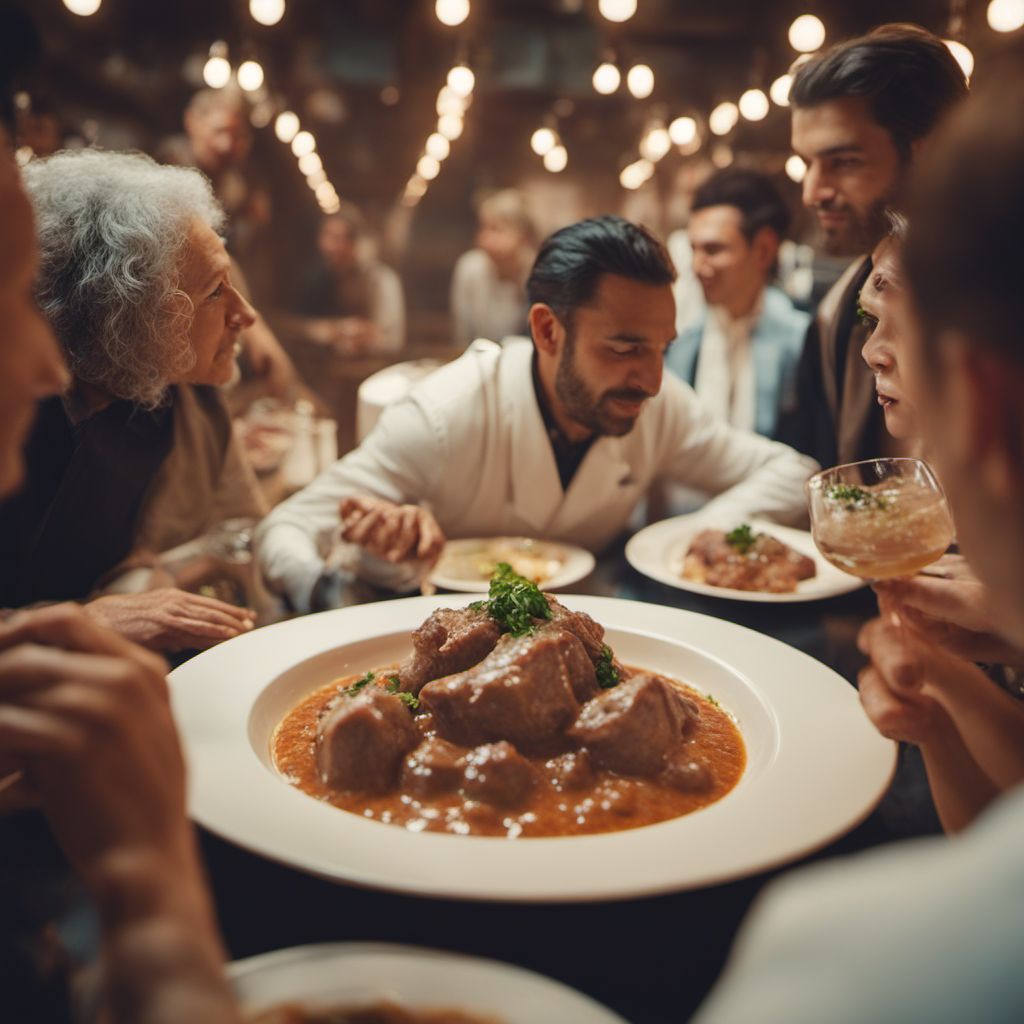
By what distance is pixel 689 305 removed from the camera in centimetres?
596

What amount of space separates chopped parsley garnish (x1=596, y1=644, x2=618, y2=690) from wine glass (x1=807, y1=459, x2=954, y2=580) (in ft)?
1.81

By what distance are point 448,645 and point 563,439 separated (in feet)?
6.63

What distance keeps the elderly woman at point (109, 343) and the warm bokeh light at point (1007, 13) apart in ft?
19.5

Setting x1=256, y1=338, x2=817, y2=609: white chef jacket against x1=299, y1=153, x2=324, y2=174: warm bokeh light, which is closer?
x1=256, y1=338, x2=817, y2=609: white chef jacket

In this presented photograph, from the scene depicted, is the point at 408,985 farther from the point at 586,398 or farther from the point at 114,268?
the point at 586,398

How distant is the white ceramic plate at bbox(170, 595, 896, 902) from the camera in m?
1.24

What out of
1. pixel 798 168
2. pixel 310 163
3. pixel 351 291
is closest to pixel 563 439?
pixel 798 168

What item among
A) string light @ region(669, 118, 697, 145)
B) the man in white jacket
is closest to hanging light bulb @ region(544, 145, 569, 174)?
Result: string light @ region(669, 118, 697, 145)

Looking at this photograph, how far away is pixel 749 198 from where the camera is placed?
17.8 feet

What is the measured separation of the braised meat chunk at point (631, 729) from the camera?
5.68ft

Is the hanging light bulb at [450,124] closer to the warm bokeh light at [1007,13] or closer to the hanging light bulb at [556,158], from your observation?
the hanging light bulb at [556,158]

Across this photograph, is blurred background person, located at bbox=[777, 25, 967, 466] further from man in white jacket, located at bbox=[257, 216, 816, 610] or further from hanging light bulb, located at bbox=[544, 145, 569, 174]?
hanging light bulb, located at bbox=[544, 145, 569, 174]

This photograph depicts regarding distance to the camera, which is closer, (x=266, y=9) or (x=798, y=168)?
(x=798, y=168)

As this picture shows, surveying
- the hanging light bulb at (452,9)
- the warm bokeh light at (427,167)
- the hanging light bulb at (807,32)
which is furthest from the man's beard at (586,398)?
the warm bokeh light at (427,167)
